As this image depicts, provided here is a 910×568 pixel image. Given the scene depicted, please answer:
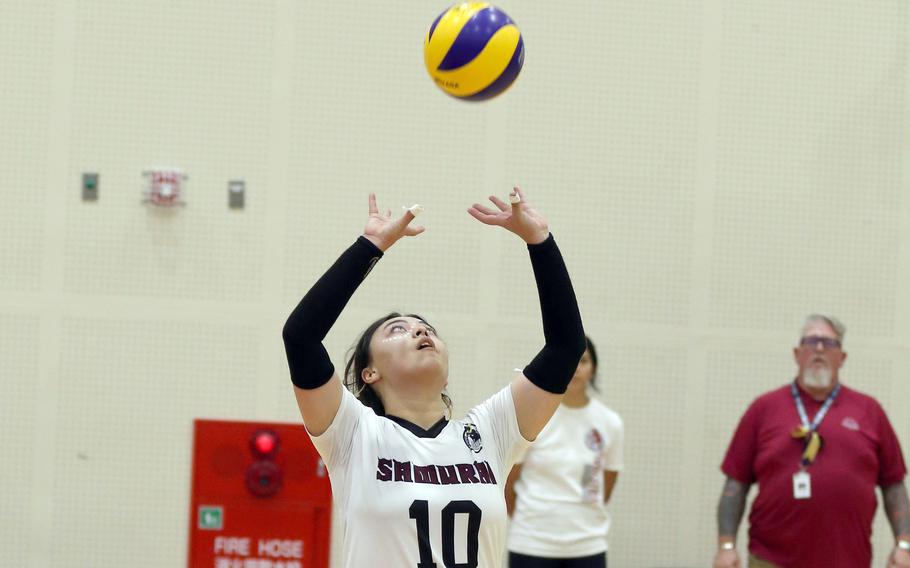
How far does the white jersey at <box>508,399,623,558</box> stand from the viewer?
4797mm

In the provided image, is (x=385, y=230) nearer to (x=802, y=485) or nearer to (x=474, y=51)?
(x=474, y=51)

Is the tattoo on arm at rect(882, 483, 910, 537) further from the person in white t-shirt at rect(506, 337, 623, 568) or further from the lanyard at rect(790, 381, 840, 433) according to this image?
the person in white t-shirt at rect(506, 337, 623, 568)

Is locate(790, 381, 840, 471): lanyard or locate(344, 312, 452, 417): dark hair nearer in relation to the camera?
locate(344, 312, 452, 417): dark hair

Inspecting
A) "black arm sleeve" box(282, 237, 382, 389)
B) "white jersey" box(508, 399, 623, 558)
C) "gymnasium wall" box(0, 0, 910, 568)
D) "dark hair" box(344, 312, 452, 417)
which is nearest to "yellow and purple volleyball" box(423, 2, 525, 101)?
"dark hair" box(344, 312, 452, 417)

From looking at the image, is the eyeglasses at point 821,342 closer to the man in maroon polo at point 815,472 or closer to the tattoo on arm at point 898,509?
the man in maroon polo at point 815,472

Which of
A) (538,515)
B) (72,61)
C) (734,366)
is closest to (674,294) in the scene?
(734,366)

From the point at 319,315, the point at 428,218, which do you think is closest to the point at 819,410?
the point at 428,218

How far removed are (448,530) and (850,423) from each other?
2.77 m

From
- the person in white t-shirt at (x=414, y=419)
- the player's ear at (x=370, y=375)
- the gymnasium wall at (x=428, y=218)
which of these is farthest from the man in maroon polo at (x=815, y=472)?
the player's ear at (x=370, y=375)

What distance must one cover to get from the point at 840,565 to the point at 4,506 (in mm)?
3948

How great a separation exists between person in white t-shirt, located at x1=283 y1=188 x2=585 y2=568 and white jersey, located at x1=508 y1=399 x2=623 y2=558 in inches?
78.7

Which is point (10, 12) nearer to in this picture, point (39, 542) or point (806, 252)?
point (39, 542)

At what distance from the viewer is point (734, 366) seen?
18.9ft

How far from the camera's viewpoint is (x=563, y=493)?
4.84 m
